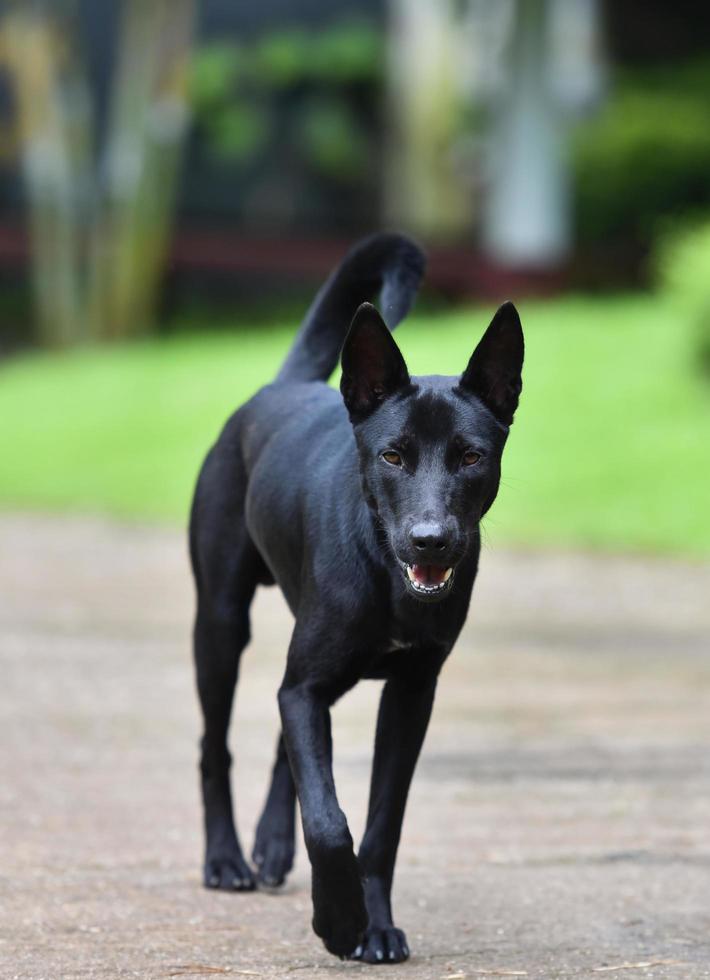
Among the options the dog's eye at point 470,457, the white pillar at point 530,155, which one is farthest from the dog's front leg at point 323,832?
the white pillar at point 530,155

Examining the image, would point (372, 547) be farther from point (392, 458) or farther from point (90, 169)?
point (90, 169)

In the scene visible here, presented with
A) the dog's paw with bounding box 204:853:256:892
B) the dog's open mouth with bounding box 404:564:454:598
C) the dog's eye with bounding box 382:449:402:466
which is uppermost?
the dog's eye with bounding box 382:449:402:466

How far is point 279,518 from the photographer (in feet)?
16.0

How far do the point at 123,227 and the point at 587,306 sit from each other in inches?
222

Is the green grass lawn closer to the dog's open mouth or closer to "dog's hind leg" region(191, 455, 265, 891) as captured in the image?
"dog's hind leg" region(191, 455, 265, 891)

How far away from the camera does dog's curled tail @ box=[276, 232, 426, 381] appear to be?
5539 millimetres

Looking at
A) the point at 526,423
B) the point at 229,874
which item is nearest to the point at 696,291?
the point at 526,423

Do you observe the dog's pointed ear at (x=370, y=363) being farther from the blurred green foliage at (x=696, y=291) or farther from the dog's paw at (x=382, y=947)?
the blurred green foliage at (x=696, y=291)

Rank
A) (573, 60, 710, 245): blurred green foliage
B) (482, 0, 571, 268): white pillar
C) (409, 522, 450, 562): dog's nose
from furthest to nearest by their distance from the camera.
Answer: (573, 60, 710, 245): blurred green foliage
(482, 0, 571, 268): white pillar
(409, 522, 450, 562): dog's nose

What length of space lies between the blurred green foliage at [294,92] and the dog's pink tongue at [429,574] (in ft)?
67.7

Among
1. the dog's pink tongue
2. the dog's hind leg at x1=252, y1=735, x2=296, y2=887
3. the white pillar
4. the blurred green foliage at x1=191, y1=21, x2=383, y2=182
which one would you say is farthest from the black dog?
the blurred green foliage at x1=191, y1=21, x2=383, y2=182

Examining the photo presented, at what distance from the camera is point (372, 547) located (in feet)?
14.4

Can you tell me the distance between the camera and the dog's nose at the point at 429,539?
403 centimetres

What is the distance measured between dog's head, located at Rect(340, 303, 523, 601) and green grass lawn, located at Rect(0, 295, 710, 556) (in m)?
8.42
